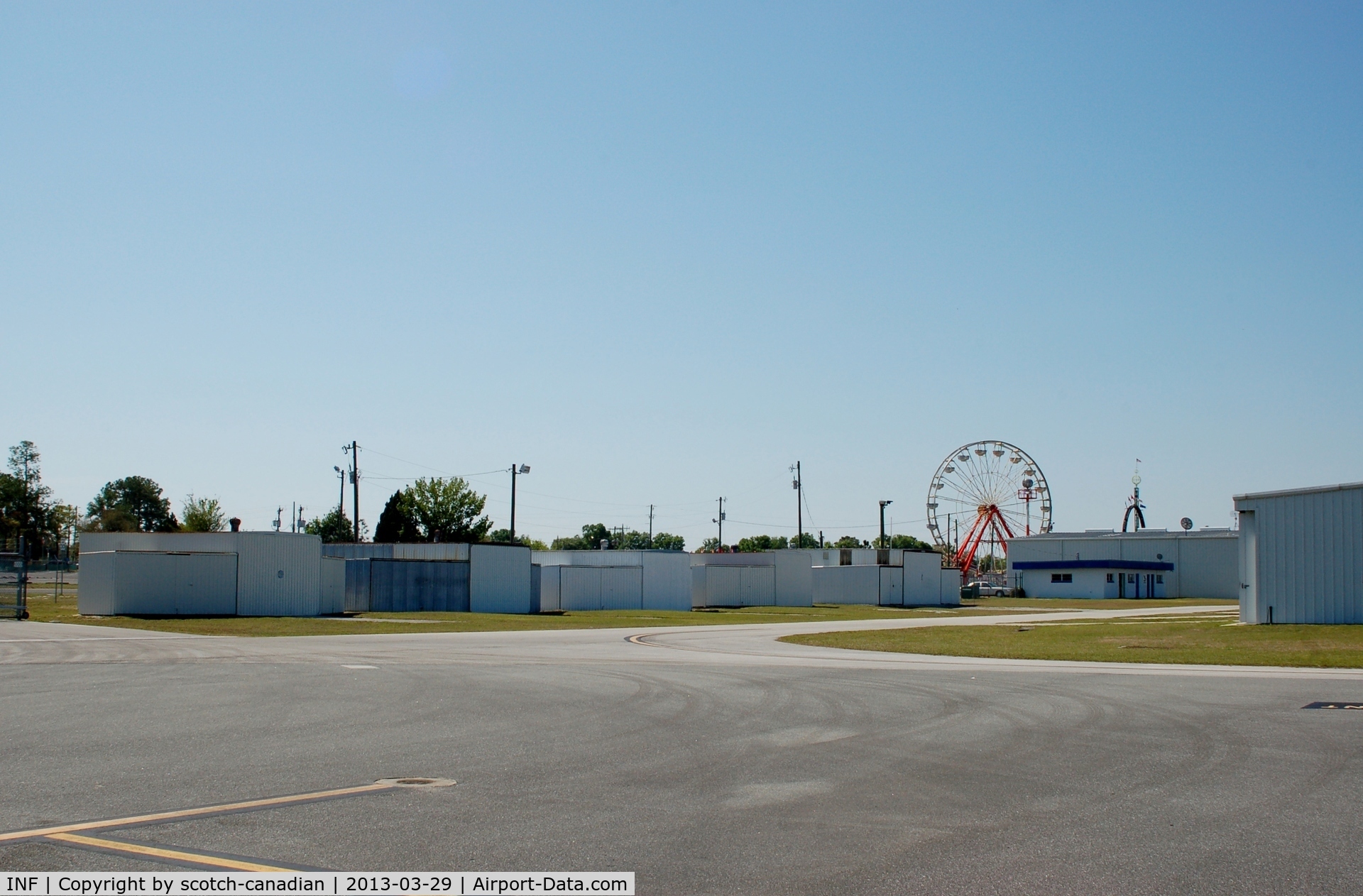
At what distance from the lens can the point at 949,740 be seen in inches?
522

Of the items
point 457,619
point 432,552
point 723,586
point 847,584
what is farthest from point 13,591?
point 847,584

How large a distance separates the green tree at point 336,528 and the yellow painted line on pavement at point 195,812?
89.2 meters

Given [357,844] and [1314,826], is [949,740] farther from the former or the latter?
[357,844]

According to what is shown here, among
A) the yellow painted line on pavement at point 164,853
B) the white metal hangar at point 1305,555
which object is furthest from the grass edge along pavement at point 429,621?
the yellow painted line on pavement at point 164,853

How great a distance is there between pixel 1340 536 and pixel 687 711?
31.8m

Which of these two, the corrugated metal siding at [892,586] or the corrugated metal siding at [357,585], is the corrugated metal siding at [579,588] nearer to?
the corrugated metal siding at [357,585]

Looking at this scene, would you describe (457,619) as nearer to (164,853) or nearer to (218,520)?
(164,853)

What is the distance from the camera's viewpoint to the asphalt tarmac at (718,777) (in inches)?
297

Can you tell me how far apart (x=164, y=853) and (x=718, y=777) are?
16.2 ft

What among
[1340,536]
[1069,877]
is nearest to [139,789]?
[1069,877]

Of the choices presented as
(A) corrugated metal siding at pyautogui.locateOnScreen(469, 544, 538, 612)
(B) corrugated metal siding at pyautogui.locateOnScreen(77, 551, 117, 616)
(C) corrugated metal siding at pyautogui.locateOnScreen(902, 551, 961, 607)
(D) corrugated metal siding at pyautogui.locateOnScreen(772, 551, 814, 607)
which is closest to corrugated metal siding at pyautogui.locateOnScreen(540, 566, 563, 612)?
(A) corrugated metal siding at pyautogui.locateOnScreen(469, 544, 538, 612)

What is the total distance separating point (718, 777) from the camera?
35.4 ft

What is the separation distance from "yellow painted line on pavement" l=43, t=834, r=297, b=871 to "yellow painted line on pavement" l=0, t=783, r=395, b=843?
0.64 ft

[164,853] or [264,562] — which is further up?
[264,562]
